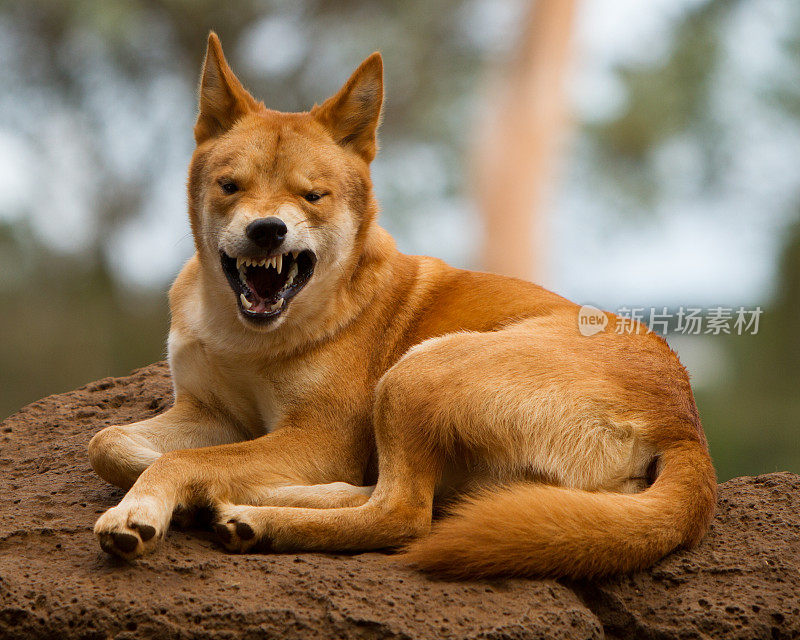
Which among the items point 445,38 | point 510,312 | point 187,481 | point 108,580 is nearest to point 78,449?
point 187,481

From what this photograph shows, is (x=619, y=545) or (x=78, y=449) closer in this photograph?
(x=619, y=545)

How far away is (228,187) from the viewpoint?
175 inches

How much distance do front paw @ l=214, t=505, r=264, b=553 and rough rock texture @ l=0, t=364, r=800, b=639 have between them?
0.08 meters

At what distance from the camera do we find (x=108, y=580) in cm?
349

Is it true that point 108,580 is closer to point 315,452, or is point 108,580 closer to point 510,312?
point 315,452

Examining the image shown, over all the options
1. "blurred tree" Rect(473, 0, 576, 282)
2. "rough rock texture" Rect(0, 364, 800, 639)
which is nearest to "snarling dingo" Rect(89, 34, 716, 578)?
"rough rock texture" Rect(0, 364, 800, 639)

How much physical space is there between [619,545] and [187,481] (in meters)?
1.65

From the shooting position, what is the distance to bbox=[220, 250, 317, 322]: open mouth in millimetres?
4301

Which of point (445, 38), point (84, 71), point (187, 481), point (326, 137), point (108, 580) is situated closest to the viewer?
point (108, 580)

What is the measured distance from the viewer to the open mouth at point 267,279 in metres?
4.30

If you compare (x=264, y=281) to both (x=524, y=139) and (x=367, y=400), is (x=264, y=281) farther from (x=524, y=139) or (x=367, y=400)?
(x=524, y=139)

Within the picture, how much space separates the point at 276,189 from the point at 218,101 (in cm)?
63

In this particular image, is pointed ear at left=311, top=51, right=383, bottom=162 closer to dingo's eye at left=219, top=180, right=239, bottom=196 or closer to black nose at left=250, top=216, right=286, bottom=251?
dingo's eye at left=219, top=180, right=239, bottom=196

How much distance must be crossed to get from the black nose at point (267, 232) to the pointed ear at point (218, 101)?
2.64 feet
